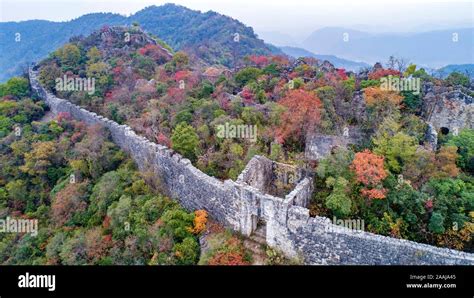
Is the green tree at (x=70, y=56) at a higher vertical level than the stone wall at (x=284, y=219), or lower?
higher

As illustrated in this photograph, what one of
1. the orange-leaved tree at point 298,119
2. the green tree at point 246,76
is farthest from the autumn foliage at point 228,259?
→ the green tree at point 246,76

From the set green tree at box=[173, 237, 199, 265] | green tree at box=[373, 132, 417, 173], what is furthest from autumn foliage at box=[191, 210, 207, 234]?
green tree at box=[373, 132, 417, 173]

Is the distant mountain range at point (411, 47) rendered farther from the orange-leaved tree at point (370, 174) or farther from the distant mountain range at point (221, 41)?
the orange-leaved tree at point (370, 174)

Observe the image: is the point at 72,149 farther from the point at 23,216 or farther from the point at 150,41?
the point at 150,41

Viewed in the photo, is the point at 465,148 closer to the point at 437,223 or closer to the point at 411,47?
the point at 437,223

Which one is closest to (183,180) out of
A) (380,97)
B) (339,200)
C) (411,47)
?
(339,200)
